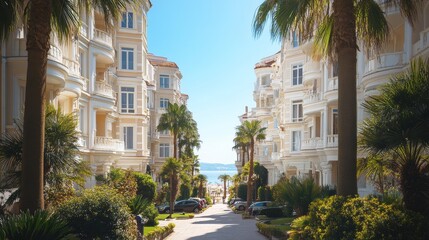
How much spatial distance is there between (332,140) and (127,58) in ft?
62.5

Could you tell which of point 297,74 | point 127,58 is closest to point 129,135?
point 127,58

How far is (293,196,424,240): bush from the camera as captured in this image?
29.0 ft

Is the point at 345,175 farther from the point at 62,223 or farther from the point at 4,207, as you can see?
the point at 4,207

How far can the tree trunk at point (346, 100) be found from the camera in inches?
449

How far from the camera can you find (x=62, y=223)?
8617 mm

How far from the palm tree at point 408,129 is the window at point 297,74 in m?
29.4

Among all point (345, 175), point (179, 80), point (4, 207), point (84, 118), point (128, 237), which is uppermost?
point (179, 80)

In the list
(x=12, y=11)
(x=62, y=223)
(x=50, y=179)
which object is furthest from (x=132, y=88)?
(x=62, y=223)

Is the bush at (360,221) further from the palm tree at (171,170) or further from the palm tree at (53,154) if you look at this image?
the palm tree at (171,170)

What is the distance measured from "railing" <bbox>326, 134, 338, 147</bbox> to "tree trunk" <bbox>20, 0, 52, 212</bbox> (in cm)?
2174

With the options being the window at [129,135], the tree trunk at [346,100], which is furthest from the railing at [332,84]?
the window at [129,135]

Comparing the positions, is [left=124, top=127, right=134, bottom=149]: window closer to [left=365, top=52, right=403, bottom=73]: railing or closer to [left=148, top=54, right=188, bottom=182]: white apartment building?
[left=148, top=54, right=188, bottom=182]: white apartment building

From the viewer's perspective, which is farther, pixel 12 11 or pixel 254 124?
pixel 254 124

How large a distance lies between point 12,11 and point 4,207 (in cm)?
544
